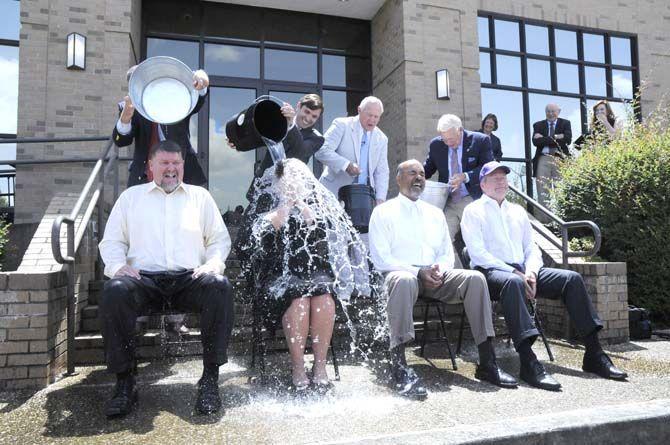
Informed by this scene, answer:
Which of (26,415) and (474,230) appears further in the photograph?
(474,230)

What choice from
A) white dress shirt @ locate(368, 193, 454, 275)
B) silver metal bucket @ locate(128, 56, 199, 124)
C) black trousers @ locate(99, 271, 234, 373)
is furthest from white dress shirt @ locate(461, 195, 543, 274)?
silver metal bucket @ locate(128, 56, 199, 124)

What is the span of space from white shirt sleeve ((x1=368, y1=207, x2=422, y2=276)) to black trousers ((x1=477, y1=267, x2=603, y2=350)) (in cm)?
65

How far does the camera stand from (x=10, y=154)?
794cm

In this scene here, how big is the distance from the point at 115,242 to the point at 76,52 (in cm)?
531

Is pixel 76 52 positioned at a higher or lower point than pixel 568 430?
higher

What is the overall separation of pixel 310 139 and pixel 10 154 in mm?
5720

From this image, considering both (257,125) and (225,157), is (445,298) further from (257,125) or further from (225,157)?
(225,157)

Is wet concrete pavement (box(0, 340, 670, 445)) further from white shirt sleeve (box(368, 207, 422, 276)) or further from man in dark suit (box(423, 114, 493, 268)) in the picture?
man in dark suit (box(423, 114, 493, 268))

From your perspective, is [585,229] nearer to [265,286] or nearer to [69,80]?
[265,286]

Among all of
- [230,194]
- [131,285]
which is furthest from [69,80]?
[131,285]

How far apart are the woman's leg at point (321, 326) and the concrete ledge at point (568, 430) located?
3.35 ft

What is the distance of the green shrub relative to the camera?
5.86m

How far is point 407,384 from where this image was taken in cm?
340

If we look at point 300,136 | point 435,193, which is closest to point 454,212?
point 435,193
